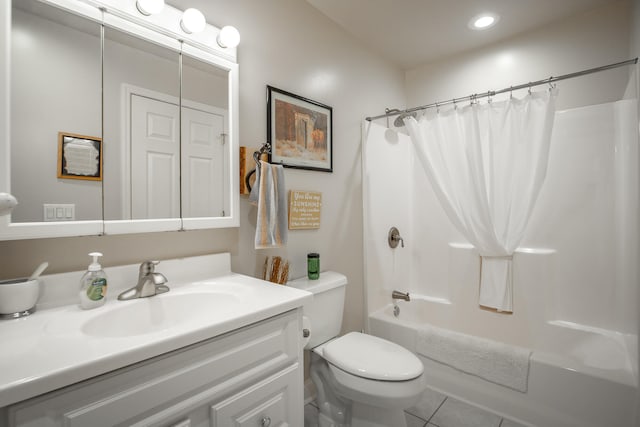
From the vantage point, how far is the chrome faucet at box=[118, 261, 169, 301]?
3.55 ft

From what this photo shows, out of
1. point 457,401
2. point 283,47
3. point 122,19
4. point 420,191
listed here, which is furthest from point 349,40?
point 457,401

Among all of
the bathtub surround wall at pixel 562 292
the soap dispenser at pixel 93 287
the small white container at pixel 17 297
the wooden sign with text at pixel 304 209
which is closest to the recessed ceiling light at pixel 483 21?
the bathtub surround wall at pixel 562 292

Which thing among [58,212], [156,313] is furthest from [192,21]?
[156,313]

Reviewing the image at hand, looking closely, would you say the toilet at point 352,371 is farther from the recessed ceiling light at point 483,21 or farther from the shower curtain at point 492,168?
the recessed ceiling light at point 483,21

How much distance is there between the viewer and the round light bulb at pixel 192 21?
1.25 metres

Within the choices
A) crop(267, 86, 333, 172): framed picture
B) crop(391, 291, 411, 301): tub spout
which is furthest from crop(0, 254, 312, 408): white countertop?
crop(391, 291, 411, 301): tub spout

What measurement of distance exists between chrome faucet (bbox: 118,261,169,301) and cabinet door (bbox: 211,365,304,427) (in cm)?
48

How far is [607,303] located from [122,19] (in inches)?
115

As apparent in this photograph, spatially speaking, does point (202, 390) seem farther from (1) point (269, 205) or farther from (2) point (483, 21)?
(2) point (483, 21)

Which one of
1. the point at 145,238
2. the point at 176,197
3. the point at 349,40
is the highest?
the point at 349,40

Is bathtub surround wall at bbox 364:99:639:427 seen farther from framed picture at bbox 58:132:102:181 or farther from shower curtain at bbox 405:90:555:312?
framed picture at bbox 58:132:102:181

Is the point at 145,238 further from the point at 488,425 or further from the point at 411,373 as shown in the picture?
the point at 488,425

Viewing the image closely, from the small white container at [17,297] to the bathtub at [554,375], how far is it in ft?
6.05

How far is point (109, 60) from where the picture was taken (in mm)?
1096
